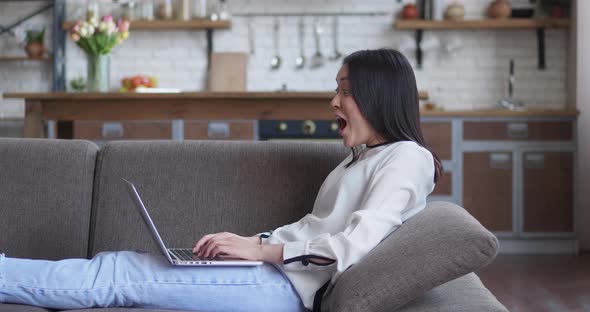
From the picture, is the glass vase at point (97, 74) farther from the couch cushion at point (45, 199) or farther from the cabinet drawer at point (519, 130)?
the couch cushion at point (45, 199)

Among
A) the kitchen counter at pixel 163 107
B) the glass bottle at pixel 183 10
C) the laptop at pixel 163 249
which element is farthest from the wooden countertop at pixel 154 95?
the laptop at pixel 163 249

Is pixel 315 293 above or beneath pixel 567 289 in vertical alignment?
above

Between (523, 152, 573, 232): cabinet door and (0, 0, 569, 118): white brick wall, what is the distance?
34.5 inches

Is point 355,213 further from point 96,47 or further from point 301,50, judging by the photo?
point 301,50

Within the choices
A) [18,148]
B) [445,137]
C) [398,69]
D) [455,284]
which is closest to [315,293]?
[455,284]

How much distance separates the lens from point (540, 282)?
14.4ft

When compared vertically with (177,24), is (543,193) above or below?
below

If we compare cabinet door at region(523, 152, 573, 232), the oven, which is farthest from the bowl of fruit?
cabinet door at region(523, 152, 573, 232)

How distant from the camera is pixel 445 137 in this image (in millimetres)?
5508

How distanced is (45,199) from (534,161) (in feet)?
12.5

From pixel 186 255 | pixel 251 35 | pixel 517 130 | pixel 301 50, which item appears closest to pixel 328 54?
pixel 301 50

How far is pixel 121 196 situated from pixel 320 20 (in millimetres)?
4148

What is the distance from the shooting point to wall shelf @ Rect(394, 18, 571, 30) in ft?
19.9

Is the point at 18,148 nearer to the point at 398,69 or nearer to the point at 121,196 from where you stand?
the point at 121,196
